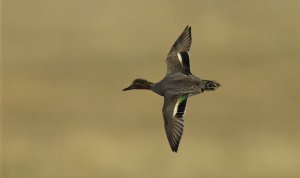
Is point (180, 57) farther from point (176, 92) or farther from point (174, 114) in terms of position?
point (174, 114)

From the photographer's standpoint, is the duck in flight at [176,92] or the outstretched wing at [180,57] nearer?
the duck in flight at [176,92]

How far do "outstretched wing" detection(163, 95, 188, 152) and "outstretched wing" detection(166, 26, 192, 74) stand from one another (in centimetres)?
49

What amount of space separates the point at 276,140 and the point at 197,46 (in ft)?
9.81

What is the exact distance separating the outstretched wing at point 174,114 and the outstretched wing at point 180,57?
0.49m

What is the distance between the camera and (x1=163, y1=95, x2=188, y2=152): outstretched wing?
13203mm

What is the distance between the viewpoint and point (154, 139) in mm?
15625

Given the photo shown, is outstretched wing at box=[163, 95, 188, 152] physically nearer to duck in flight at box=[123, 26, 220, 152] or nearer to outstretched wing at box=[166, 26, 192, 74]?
duck in flight at box=[123, 26, 220, 152]

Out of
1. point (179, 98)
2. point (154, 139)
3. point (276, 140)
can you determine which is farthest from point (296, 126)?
point (179, 98)

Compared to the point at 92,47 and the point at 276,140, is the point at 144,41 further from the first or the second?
the point at 276,140

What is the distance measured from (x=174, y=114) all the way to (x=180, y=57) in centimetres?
94

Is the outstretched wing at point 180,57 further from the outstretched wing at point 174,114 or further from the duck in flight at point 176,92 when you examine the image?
the outstretched wing at point 174,114

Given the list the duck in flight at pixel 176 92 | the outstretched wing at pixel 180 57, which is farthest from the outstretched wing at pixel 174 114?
the outstretched wing at pixel 180 57

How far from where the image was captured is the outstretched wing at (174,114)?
13.2m

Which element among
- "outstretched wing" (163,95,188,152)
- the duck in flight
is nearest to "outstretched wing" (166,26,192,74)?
the duck in flight
